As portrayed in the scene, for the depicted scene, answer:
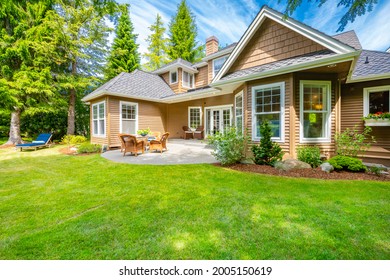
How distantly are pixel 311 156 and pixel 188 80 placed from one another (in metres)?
11.8

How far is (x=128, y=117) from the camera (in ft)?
34.9

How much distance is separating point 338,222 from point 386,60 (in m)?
7.71

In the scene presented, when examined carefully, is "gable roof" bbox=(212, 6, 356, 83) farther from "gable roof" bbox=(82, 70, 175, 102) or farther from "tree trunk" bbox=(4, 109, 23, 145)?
"tree trunk" bbox=(4, 109, 23, 145)

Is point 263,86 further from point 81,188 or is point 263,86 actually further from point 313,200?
point 81,188

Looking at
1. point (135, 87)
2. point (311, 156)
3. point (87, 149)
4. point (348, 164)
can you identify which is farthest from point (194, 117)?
point (348, 164)

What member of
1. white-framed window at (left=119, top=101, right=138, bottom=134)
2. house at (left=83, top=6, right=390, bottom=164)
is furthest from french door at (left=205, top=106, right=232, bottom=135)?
white-framed window at (left=119, top=101, right=138, bottom=134)

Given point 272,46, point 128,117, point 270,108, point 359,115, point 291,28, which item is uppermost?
point 291,28

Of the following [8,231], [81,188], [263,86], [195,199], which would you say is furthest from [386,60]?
[8,231]

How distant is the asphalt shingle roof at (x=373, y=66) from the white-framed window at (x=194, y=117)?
8826 millimetres

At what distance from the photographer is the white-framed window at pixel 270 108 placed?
622cm

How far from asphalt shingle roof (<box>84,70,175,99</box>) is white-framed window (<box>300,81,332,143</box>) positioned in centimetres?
862

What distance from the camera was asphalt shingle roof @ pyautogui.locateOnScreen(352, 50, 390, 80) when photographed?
6070 mm

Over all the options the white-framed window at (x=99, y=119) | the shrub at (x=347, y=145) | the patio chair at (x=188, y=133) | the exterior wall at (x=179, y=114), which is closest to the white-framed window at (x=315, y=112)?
the shrub at (x=347, y=145)

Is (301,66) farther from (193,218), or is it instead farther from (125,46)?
(125,46)
